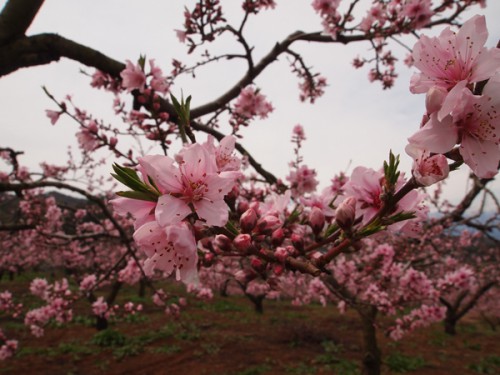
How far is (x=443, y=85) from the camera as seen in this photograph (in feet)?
2.48

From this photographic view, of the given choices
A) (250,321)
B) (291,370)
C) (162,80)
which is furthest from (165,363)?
(162,80)

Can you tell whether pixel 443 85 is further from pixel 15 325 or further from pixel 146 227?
pixel 15 325

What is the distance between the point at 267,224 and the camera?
0.97 meters

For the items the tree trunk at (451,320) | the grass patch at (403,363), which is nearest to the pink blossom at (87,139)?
the grass patch at (403,363)

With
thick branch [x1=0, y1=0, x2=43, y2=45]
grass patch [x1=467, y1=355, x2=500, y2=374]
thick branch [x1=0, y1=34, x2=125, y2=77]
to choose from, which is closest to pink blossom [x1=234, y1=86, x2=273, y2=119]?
thick branch [x1=0, y1=34, x2=125, y2=77]

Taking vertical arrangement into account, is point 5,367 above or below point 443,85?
below

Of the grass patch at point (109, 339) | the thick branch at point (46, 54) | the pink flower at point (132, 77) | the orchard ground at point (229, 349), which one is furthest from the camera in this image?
the grass patch at point (109, 339)

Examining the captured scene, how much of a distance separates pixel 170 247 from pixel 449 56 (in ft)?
2.98

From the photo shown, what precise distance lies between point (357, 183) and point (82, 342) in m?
10.7

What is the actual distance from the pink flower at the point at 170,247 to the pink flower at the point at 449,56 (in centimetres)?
68

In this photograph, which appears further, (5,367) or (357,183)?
(5,367)

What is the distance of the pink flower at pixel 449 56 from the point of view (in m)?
0.75

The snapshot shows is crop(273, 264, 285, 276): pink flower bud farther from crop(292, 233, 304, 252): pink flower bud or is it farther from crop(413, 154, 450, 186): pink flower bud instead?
crop(413, 154, 450, 186): pink flower bud

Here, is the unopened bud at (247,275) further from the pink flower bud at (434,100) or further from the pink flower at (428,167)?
the pink flower bud at (434,100)
